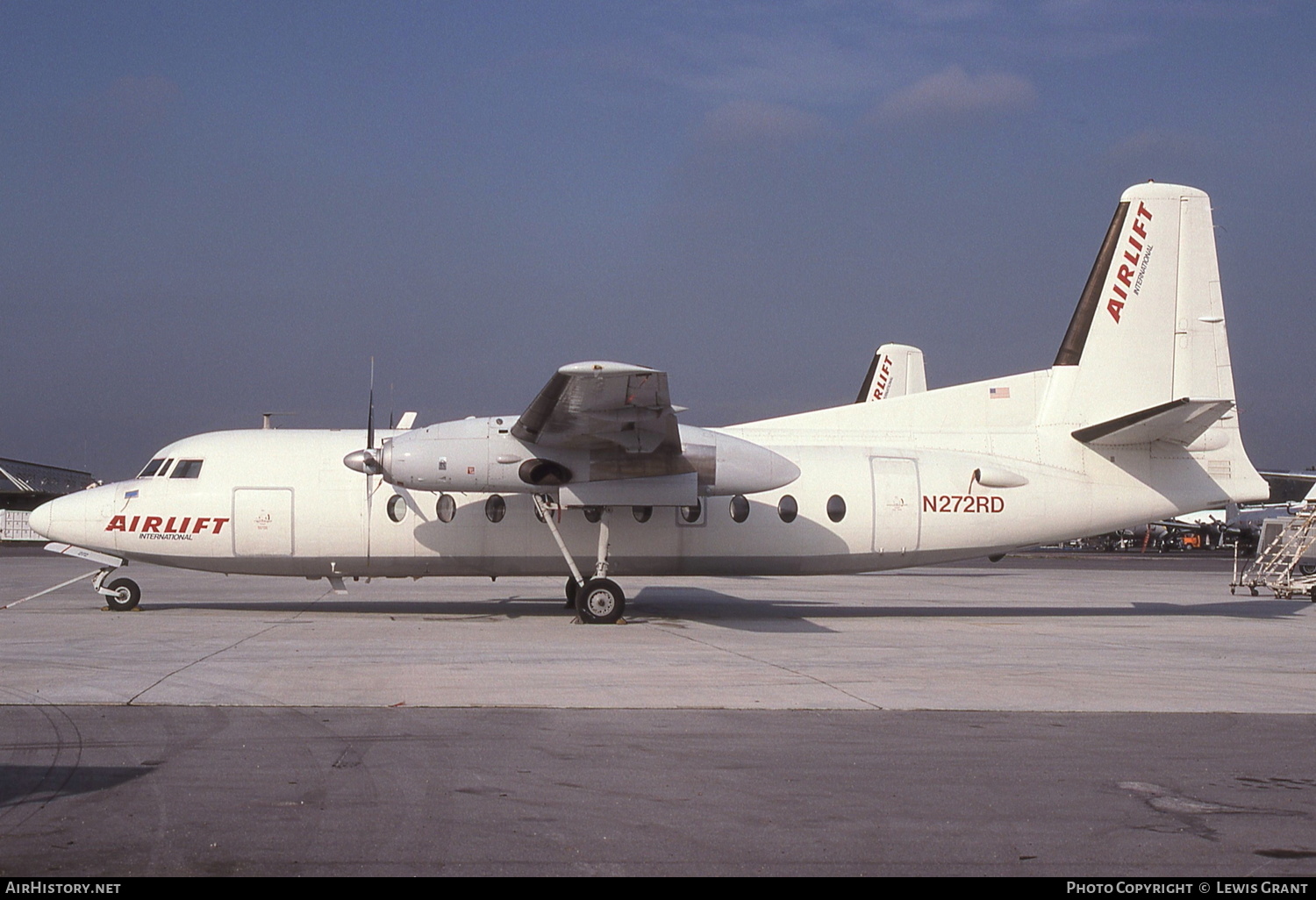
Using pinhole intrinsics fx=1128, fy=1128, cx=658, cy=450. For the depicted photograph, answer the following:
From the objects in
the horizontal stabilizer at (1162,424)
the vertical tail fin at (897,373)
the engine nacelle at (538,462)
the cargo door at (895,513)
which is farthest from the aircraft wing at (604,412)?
the vertical tail fin at (897,373)

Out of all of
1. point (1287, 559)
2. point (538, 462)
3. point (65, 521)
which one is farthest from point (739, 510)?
point (1287, 559)

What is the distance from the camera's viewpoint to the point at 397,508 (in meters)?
16.7

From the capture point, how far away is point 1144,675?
38.2ft

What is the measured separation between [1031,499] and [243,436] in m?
12.2

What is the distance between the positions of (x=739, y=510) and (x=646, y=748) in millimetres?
9656

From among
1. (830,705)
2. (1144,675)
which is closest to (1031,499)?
(1144,675)

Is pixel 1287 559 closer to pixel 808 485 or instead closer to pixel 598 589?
pixel 808 485

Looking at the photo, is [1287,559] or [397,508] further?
[1287,559]

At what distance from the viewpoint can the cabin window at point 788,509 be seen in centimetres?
1714

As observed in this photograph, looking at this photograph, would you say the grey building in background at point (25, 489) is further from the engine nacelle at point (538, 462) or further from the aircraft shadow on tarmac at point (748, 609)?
the engine nacelle at point (538, 462)

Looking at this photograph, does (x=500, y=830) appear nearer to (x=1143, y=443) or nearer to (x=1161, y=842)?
(x=1161, y=842)

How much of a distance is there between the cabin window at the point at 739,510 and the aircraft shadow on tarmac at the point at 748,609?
1558 mm

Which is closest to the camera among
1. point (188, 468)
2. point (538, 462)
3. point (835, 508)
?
point (538, 462)
